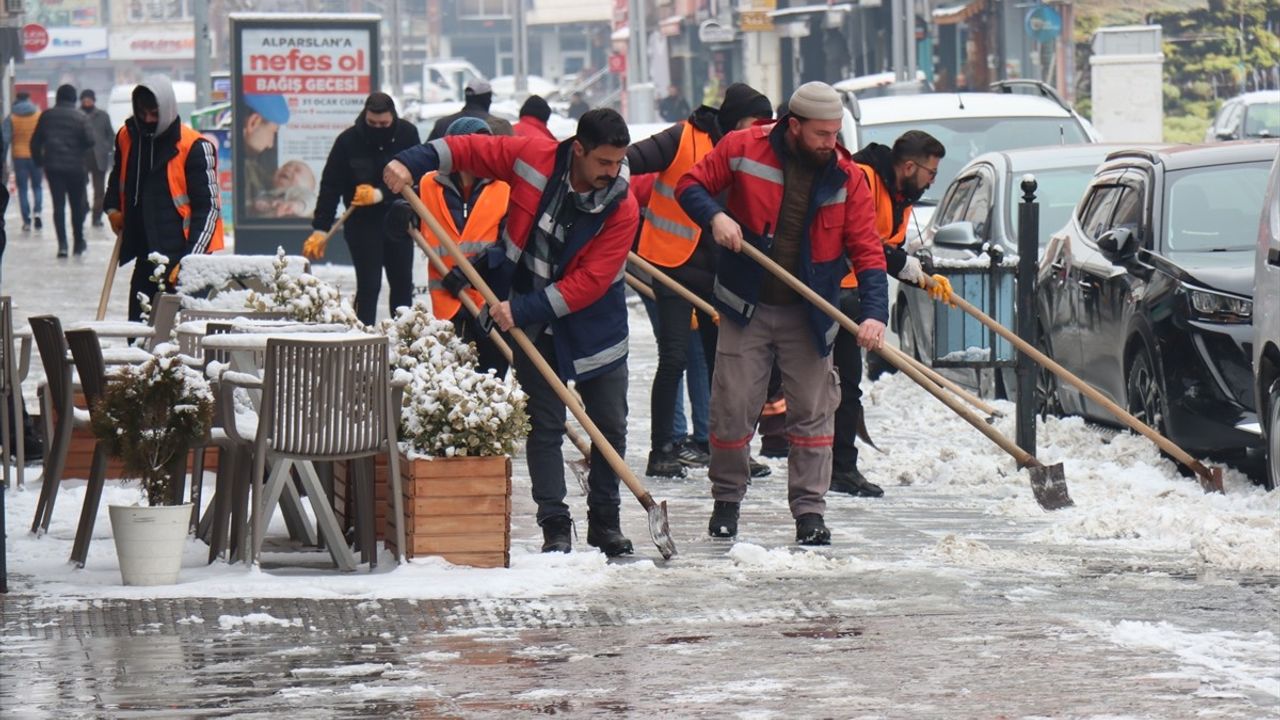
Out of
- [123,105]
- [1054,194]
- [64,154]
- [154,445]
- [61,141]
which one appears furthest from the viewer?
[123,105]

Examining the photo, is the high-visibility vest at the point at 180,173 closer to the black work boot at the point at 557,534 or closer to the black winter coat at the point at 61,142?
the black work boot at the point at 557,534

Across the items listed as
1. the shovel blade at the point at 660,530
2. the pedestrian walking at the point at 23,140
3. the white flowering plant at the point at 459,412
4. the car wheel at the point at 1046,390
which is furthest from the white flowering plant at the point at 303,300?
the pedestrian walking at the point at 23,140

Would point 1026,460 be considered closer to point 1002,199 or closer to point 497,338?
point 497,338

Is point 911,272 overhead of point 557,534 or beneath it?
overhead

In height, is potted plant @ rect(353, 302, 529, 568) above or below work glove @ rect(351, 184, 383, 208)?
below

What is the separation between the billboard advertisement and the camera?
916 inches

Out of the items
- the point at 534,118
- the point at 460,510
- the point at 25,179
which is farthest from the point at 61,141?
the point at 460,510

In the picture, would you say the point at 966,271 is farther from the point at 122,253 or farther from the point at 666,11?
the point at 666,11

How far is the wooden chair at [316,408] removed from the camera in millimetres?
8109

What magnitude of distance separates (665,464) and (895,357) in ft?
5.49

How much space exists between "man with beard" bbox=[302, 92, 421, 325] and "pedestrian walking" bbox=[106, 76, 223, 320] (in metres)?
1.72

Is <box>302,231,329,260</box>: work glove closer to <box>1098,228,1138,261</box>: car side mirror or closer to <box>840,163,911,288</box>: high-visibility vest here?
<box>840,163,911,288</box>: high-visibility vest

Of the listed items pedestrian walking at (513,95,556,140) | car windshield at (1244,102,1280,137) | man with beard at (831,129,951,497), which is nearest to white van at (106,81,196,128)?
car windshield at (1244,102,1280,137)

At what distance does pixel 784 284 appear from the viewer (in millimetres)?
9445
